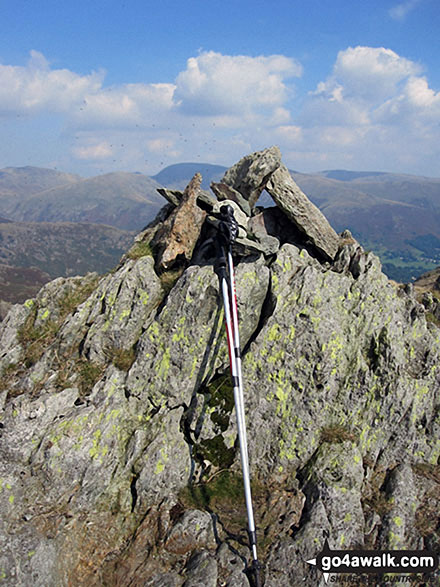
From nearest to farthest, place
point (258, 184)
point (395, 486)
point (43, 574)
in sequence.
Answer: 1. point (43, 574)
2. point (395, 486)
3. point (258, 184)

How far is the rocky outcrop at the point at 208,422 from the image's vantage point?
12992mm

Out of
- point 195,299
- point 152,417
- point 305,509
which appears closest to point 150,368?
point 152,417

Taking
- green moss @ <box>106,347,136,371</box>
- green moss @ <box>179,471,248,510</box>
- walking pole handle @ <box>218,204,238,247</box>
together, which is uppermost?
walking pole handle @ <box>218,204,238,247</box>

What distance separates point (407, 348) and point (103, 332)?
14.9m

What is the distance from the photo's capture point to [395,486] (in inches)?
585

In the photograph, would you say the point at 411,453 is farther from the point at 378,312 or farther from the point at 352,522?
the point at 378,312

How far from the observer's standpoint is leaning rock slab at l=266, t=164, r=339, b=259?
64.0ft

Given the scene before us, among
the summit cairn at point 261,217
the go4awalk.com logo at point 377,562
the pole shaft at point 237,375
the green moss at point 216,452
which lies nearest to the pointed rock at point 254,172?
the summit cairn at point 261,217

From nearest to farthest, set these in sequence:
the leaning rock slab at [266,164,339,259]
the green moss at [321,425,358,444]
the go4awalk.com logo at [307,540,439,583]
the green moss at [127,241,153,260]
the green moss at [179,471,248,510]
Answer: the go4awalk.com logo at [307,540,439,583], the green moss at [179,471,248,510], the green moss at [321,425,358,444], the leaning rock slab at [266,164,339,259], the green moss at [127,241,153,260]

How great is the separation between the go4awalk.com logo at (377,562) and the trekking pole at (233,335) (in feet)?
8.15

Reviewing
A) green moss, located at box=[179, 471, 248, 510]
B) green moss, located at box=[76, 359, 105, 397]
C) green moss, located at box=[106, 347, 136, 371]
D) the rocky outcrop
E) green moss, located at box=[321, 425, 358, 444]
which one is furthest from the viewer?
green moss, located at box=[106, 347, 136, 371]

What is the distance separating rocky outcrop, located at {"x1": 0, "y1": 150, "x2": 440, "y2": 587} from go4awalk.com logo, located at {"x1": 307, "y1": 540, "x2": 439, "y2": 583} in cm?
31

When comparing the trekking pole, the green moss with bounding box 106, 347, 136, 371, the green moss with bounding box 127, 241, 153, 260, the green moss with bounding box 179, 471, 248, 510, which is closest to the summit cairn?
the green moss with bounding box 127, 241, 153, 260

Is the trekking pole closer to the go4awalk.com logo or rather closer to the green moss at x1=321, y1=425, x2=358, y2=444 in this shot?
the go4awalk.com logo
